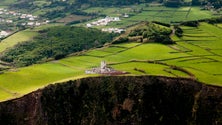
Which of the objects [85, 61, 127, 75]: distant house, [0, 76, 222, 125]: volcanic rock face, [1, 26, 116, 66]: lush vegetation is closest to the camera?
[0, 76, 222, 125]: volcanic rock face

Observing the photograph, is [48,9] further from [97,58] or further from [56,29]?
[97,58]

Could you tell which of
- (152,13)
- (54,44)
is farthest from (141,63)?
(152,13)

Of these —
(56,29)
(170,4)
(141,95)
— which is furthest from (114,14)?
(141,95)

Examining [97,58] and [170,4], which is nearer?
[97,58]

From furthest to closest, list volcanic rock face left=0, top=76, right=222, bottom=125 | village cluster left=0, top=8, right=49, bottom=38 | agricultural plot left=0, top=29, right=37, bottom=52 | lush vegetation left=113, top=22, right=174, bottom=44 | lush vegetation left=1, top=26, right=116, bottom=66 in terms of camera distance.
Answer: village cluster left=0, top=8, right=49, bottom=38
agricultural plot left=0, top=29, right=37, bottom=52
lush vegetation left=1, top=26, right=116, bottom=66
lush vegetation left=113, top=22, right=174, bottom=44
volcanic rock face left=0, top=76, right=222, bottom=125

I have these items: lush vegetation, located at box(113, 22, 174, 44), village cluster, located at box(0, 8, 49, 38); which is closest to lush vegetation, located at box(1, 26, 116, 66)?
lush vegetation, located at box(113, 22, 174, 44)

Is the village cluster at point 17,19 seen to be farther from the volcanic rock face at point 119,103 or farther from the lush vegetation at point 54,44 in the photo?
the volcanic rock face at point 119,103

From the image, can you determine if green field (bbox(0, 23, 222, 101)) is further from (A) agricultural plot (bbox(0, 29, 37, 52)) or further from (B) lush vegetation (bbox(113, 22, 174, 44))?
(A) agricultural plot (bbox(0, 29, 37, 52))

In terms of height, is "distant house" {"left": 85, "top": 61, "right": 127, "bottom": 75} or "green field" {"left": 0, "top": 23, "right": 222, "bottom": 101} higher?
"distant house" {"left": 85, "top": 61, "right": 127, "bottom": 75}
